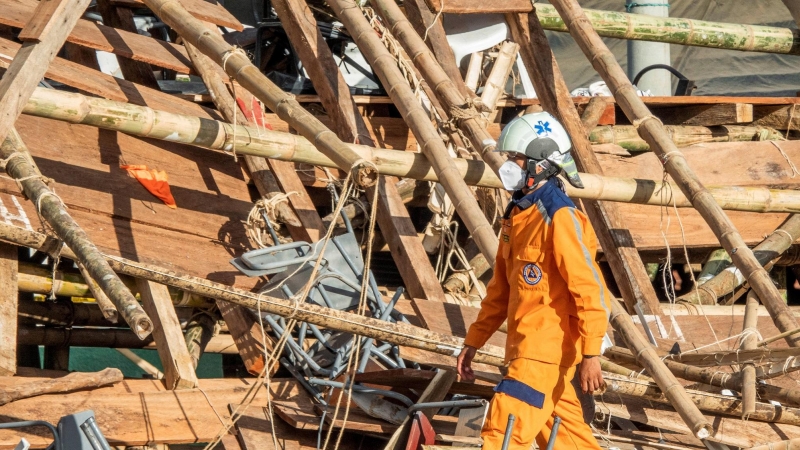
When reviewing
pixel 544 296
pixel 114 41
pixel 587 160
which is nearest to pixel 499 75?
pixel 587 160

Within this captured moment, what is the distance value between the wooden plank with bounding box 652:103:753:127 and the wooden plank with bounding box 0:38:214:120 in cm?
379

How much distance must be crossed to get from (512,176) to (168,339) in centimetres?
193

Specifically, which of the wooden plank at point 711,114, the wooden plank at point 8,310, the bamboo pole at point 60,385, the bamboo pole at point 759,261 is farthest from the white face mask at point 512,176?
the wooden plank at point 711,114

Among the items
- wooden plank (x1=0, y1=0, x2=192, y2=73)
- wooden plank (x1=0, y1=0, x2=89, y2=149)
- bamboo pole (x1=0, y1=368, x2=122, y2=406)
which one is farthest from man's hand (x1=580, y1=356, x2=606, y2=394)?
wooden plank (x1=0, y1=0, x2=192, y2=73)

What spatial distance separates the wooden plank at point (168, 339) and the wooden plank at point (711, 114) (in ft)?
16.0

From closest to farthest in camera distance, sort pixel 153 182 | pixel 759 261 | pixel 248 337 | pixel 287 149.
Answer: pixel 287 149 → pixel 248 337 → pixel 153 182 → pixel 759 261

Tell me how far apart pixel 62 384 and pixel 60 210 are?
816 mm

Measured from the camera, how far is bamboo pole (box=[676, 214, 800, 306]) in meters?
7.47

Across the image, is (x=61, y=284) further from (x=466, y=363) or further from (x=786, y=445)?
(x=786, y=445)

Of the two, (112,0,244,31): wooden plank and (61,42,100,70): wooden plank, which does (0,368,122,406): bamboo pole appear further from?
(112,0,244,31): wooden plank

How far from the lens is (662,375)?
5133mm

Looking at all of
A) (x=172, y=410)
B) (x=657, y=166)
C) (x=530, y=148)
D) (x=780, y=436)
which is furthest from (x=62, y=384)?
(x=657, y=166)

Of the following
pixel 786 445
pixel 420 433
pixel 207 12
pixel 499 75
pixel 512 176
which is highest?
pixel 499 75

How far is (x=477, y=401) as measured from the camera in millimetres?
5176
